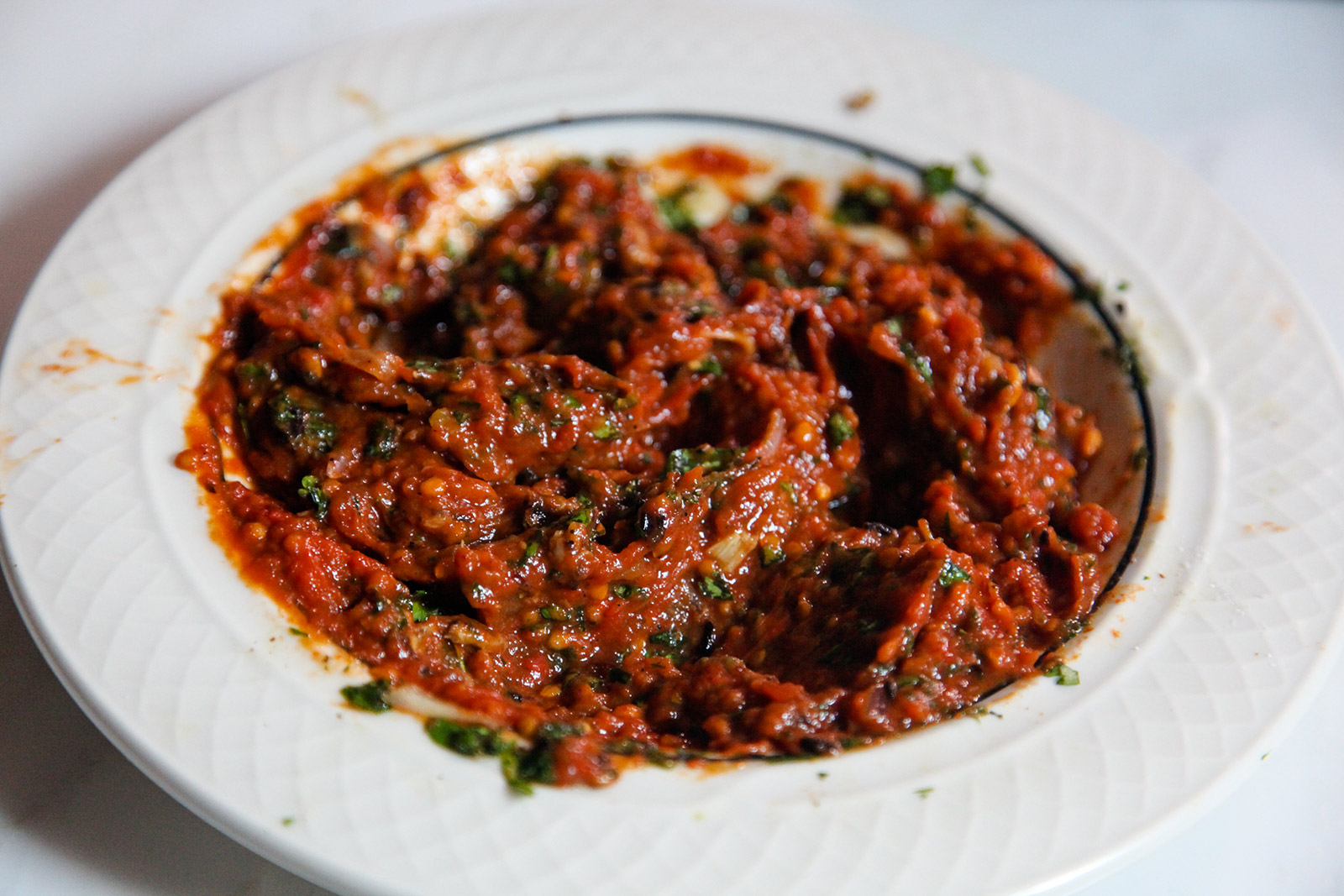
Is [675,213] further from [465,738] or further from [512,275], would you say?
[465,738]

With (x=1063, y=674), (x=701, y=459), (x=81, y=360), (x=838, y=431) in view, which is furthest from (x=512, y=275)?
(x=1063, y=674)

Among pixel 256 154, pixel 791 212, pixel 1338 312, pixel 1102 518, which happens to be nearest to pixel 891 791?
pixel 1102 518

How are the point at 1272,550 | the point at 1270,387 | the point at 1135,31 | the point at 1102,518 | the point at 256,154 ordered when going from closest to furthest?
the point at 1272,550, the point at 1102,518, the point at 1270,387, the point at 256,154, the point at 1135,31

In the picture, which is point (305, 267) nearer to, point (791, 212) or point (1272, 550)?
point (791, 212)

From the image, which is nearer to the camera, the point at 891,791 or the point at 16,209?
the point at 891,791

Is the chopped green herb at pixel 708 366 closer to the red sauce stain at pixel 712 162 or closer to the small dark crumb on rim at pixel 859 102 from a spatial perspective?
the red sauce stain at pixel 712 162

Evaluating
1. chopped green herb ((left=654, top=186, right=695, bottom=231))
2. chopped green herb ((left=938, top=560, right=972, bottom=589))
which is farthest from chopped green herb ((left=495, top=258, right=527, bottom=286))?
chopped green herb ((left=938, top=560, right=972, bottom=589))

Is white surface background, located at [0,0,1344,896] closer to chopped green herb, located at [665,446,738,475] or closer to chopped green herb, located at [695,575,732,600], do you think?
Result: chopped green herb, located at [695,575,732,600]
